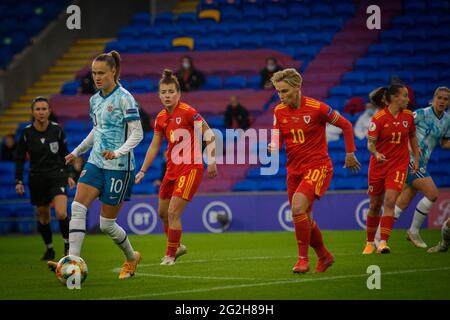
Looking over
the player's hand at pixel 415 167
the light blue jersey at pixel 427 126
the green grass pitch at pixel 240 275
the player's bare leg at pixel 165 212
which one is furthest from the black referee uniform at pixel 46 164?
the light blue jersey at pixel 427 126

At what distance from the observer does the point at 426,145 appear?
1477 centimetres

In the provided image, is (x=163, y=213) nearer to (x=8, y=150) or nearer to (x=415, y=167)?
(x=415, y=167)

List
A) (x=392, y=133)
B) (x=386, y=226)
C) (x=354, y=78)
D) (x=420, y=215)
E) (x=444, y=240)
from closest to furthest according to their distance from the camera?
(x=444, y=240), (x=386, y=226), (x=392, y=133), (x=420, y=215), (x=354, y=78)

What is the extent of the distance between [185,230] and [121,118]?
11369mm

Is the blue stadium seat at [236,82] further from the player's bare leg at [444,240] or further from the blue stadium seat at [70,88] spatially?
the player's bare leg at [444,240]

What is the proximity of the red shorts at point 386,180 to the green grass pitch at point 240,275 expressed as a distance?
2.96ft

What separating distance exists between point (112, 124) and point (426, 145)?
637cm

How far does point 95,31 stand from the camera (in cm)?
3016

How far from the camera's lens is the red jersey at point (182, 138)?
1214cm

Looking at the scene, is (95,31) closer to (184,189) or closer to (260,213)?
(260,213)

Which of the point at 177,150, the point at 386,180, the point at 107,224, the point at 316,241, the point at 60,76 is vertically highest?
the point at 60,76

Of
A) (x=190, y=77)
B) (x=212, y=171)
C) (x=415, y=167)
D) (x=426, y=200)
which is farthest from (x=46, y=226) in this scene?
(x=190, y=77)

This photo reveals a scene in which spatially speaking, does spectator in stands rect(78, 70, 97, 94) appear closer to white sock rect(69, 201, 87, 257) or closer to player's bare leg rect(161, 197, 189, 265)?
player's bare leg rect(161, 197, 189, 265)

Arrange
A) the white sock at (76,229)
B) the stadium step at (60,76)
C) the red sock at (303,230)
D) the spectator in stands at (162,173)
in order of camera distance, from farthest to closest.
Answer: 1. the stadium step at (60,76)
2. the spectator in stands at (162,173)
3. the red sock at (303,230)
4. the white sock at (76,229)
